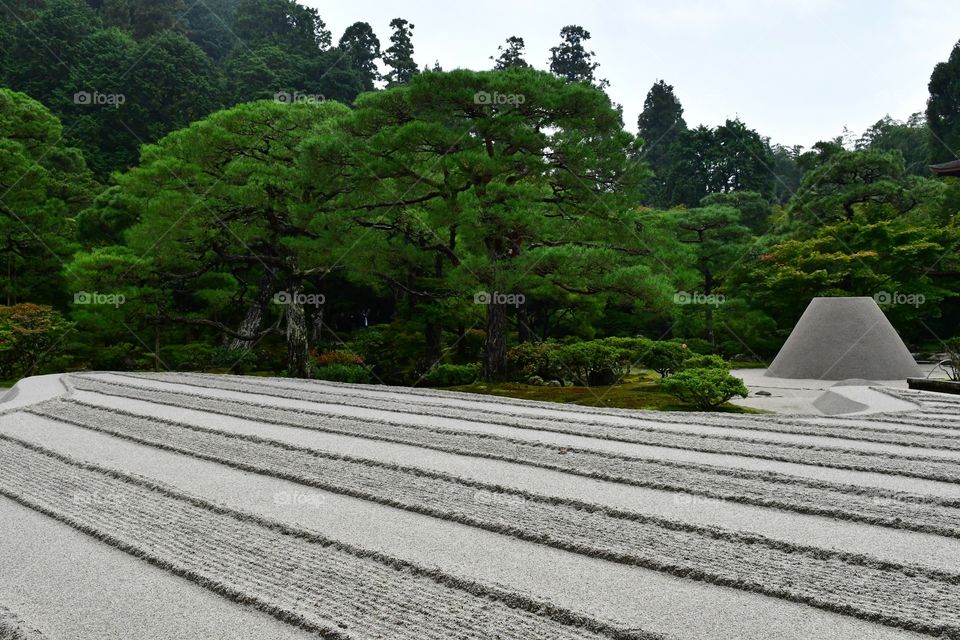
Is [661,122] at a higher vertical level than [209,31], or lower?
lower

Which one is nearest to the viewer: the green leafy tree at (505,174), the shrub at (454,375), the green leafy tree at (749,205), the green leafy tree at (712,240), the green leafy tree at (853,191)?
the green leafy tree at (505,174)

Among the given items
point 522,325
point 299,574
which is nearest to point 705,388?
point 522,325

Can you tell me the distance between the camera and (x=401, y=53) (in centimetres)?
3744

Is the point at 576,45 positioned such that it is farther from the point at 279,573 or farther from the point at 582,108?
the point at 279,573

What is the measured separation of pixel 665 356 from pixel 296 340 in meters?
6.28

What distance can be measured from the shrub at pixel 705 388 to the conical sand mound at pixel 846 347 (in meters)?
4.00

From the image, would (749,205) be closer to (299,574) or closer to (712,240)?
(712,240)

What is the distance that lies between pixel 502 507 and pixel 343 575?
3.19 feet

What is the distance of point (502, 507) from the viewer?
3.21 meters

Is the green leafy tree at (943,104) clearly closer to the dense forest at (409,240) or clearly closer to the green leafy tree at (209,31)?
the dense forest at (409,240)

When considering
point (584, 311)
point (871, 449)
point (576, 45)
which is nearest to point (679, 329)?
point (584, 311)

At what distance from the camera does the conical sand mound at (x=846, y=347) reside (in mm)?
11164

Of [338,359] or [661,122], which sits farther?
[661,122]

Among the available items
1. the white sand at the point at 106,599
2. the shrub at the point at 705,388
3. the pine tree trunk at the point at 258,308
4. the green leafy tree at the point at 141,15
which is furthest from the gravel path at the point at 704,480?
the green leafy tree at the point at 141,15
